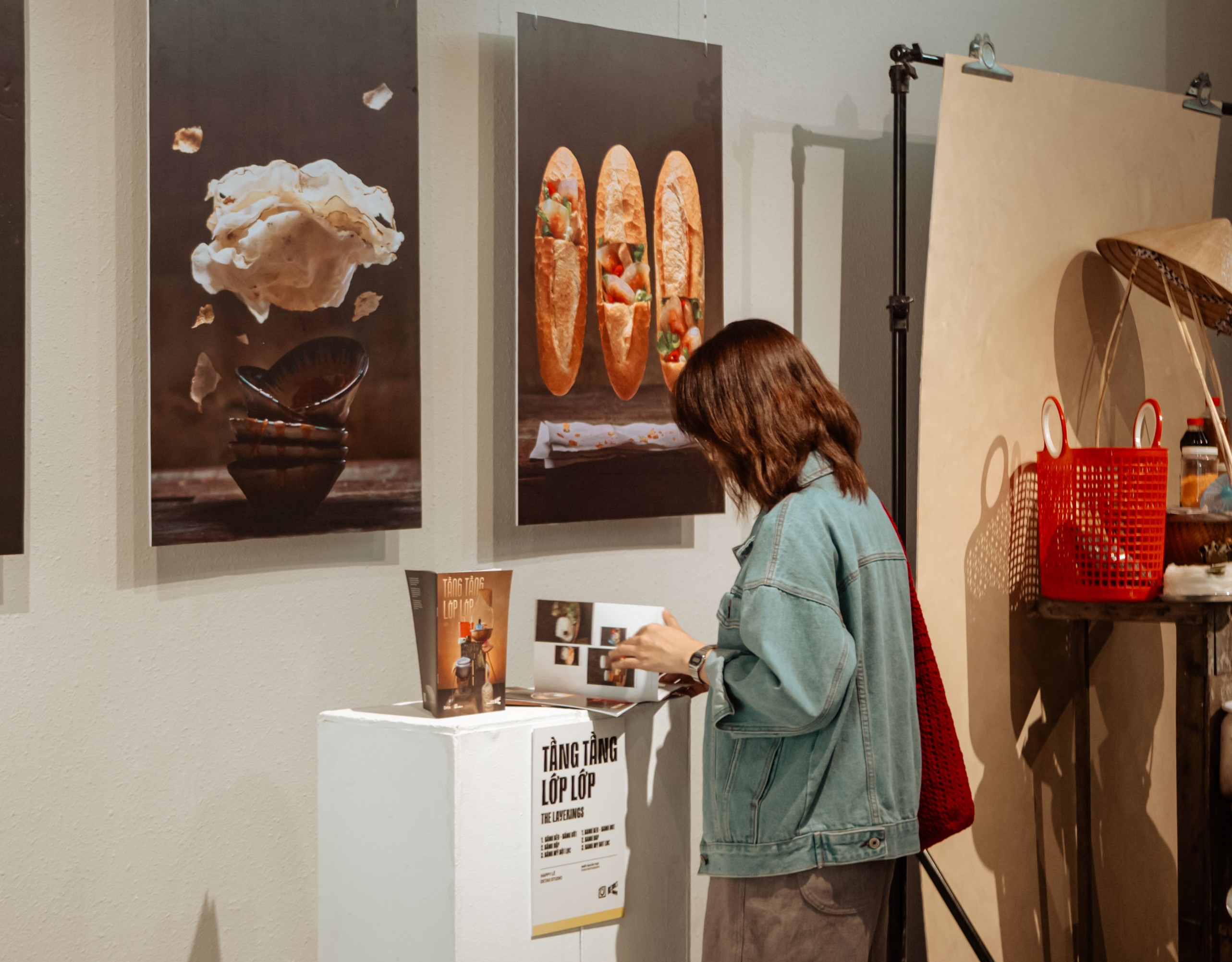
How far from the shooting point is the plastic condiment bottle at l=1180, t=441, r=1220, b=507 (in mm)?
2617

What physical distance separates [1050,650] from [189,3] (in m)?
2.19

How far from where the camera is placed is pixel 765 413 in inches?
67.5

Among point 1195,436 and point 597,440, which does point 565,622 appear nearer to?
point 597,440

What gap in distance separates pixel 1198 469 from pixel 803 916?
1502mm

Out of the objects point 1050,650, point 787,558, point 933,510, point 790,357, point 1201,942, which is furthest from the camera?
point 1050,650

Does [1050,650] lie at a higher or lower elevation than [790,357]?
lower

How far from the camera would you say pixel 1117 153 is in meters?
2.85

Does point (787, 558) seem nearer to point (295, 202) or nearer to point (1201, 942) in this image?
point (295, 202)

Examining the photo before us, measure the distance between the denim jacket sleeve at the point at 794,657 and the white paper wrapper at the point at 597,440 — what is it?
0.84 metres

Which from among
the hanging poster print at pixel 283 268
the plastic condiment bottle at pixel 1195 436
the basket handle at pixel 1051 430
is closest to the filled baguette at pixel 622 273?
the hanging poster print at pixel 283 268

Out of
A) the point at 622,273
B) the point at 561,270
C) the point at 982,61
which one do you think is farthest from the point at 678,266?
the point at 982,61

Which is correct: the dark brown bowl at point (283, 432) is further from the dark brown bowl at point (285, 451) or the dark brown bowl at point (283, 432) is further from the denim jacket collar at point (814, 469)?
the denim jacket collar at point (814, 469)

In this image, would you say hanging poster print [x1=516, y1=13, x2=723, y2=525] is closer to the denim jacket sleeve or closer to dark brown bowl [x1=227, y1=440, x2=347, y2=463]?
dark brown bowl [x1=227, y1=440, x2=347, y2=463]

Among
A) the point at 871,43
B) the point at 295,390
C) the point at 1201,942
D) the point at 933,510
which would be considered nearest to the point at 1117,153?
the point at 871,43
